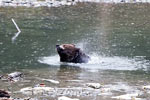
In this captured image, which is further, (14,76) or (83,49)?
(83,49)

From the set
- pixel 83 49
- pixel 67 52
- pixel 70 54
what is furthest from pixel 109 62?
pixel 83 49

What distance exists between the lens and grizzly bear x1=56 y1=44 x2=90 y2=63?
1886 centimetres

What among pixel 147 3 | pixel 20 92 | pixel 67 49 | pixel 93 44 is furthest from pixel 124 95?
pixel 147 3

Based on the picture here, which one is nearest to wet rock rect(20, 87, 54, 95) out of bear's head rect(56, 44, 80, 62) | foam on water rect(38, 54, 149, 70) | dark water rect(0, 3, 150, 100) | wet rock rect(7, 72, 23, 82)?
dark water rect(0, 3, 150, 100)

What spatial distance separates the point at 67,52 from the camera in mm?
19062

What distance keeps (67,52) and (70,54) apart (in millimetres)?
244

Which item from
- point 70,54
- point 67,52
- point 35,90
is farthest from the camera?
point 70,54

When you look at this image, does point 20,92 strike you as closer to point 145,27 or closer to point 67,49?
point 67,49

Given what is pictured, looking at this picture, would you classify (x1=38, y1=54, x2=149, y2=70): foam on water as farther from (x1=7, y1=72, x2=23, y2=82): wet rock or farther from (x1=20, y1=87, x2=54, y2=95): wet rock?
(x1=20, y1=87, x2=54, y2=95): wet rock

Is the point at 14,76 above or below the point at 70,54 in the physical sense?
below

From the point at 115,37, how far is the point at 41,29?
5.66m

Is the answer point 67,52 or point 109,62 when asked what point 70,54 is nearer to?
point 67,52

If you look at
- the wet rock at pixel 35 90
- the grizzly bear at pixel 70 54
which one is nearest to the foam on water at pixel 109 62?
the grizzly bear at pixel 70 54

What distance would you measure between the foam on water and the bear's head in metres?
0.24
